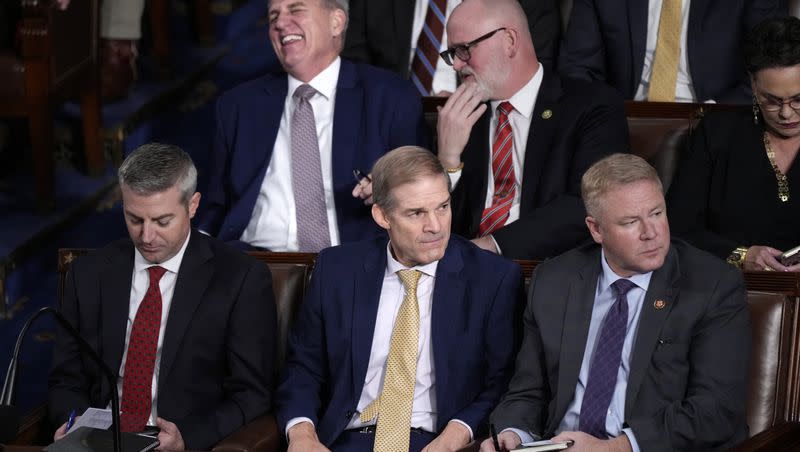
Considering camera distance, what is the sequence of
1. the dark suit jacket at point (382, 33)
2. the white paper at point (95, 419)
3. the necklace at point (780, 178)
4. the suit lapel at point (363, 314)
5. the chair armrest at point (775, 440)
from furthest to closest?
the dark suit jacket at point (382, 33), the necklace at point (780, 178), the suit lapel at point (363, 314), the white paper at point (95, 419), the chair armrest at point (775, 440)

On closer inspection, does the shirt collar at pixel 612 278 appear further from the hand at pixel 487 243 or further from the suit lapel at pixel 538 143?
the suit lapel at pixel 538 143

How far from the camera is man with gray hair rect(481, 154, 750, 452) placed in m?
2.32

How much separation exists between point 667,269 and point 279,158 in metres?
1.28

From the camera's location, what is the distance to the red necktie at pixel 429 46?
3.95 m

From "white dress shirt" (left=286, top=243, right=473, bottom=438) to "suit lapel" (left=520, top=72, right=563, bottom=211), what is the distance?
618 mm

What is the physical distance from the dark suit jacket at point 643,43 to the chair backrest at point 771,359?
1227 millimetres

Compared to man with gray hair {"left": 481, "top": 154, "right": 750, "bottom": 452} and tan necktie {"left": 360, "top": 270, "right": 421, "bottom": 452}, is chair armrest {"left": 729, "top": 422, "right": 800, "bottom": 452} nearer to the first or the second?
man with gray hair {"left": 481, "top": 154, "right": 750, "bottom": 452}

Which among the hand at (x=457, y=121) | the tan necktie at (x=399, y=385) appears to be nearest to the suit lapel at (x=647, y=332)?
the tan necktie at (x=399, y=385)

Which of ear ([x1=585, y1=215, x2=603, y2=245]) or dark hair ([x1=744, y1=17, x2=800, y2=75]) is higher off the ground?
dark hair ([x1=744, y1=17, x2=800, y2=75])

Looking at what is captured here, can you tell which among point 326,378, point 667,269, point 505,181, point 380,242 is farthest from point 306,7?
point 667,269

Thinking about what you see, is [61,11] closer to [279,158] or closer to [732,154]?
[279,158]

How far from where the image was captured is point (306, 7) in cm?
331

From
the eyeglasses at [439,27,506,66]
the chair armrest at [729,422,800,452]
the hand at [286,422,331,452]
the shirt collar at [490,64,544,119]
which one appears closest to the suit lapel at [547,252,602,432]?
the chair armrest at [729,422,800,452]

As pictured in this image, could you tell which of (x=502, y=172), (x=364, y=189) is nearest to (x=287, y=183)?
(x=364, y=189)
